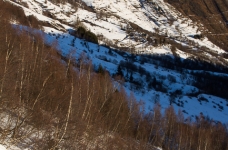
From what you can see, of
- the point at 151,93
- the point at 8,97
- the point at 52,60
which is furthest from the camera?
the point at 151,93

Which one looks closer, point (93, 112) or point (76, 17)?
point (93, 112)

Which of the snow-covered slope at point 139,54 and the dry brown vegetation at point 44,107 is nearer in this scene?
the dry brown vegetation at point 44,107

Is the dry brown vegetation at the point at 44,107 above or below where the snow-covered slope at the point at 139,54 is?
above

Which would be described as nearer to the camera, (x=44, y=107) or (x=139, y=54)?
(x=44, y=107)

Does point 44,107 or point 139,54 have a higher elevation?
point 44,107

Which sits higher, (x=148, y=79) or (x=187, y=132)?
(x=187, y=132)

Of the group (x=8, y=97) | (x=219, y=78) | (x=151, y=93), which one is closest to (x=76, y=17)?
(x=219, y=78)

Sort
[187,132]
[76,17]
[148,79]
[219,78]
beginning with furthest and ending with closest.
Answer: [76,17] → [219,78] → [148,79] → [187,132]

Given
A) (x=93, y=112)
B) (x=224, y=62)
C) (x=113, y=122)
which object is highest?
(x=93, y=112)

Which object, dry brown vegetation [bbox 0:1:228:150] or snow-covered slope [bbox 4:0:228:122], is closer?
dry brown vegetation [bbox 0:1:228:150]

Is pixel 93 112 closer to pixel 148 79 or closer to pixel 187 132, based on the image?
pixel 187 132

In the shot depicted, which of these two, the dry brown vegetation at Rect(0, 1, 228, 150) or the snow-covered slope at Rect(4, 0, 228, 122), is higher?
the dry brown vegetation at Rect(0, 1, 228, 150)
